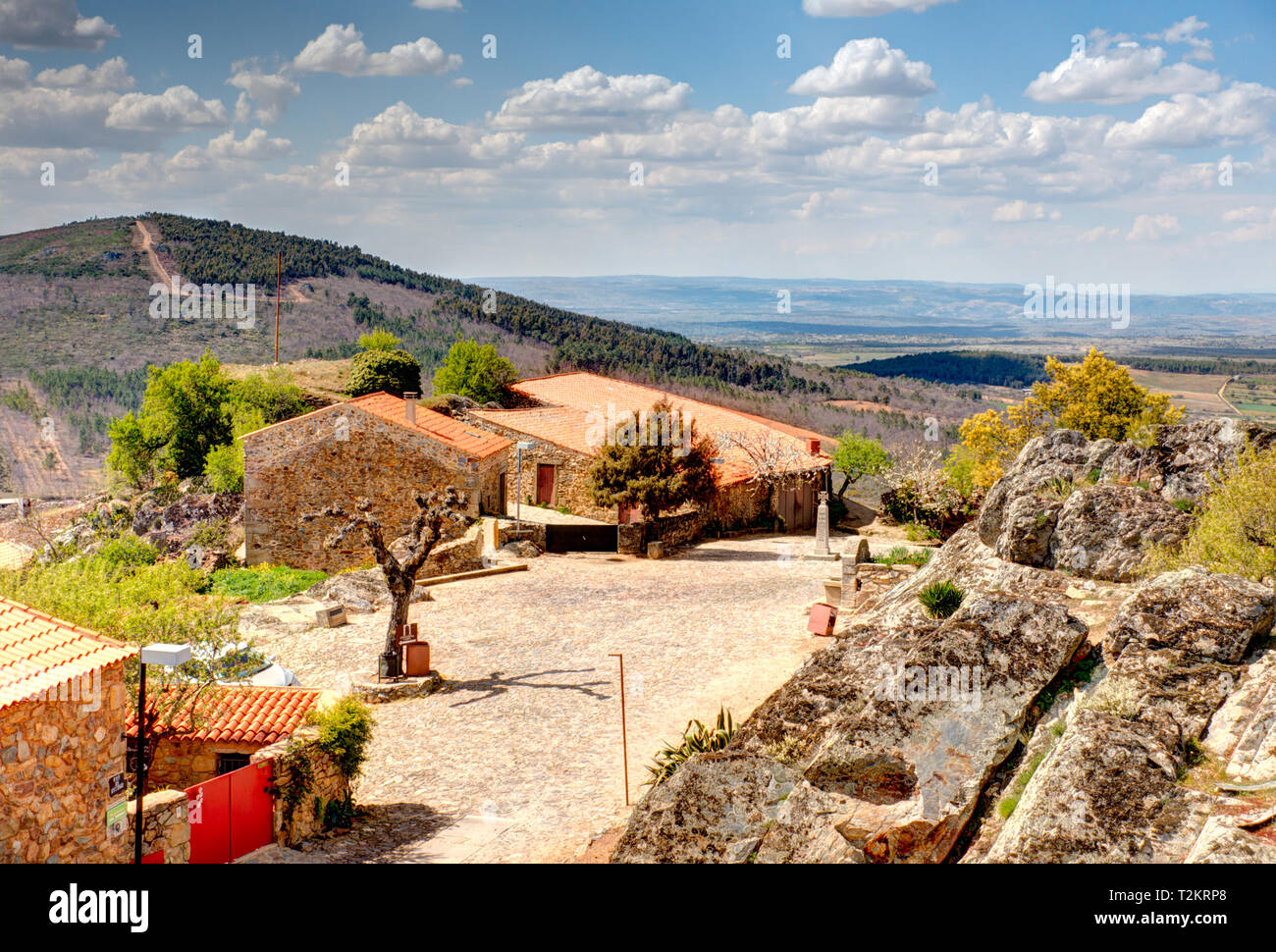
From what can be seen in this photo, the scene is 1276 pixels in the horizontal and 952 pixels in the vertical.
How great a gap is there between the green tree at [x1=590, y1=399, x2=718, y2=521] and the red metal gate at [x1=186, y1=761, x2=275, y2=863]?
64.0 ft

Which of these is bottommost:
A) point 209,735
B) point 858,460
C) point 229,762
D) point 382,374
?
point 229,762

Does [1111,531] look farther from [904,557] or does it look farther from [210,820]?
[210,820]

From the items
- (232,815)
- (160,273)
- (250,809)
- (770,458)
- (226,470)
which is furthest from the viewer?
(160,273)

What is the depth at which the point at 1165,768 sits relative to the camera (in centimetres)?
826

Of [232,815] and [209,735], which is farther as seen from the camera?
[209,735]

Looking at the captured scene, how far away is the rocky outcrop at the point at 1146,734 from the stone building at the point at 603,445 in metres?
22.0

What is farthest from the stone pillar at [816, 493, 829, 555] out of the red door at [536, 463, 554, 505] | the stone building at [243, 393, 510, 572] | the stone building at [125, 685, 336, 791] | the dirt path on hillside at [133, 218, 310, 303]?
the dirt path on hillside at [133, 218, 310, 303]

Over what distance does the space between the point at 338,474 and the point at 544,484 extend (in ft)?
24.1

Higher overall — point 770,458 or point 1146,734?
point 1146,734

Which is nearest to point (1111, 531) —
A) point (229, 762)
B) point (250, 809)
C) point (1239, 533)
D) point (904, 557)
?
point (1239, 533)

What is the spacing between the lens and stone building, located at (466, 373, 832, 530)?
116 ft

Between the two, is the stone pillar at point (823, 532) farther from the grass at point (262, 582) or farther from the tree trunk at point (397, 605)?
the tree trunk at point (397, 605)

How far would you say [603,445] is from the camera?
112 feet
